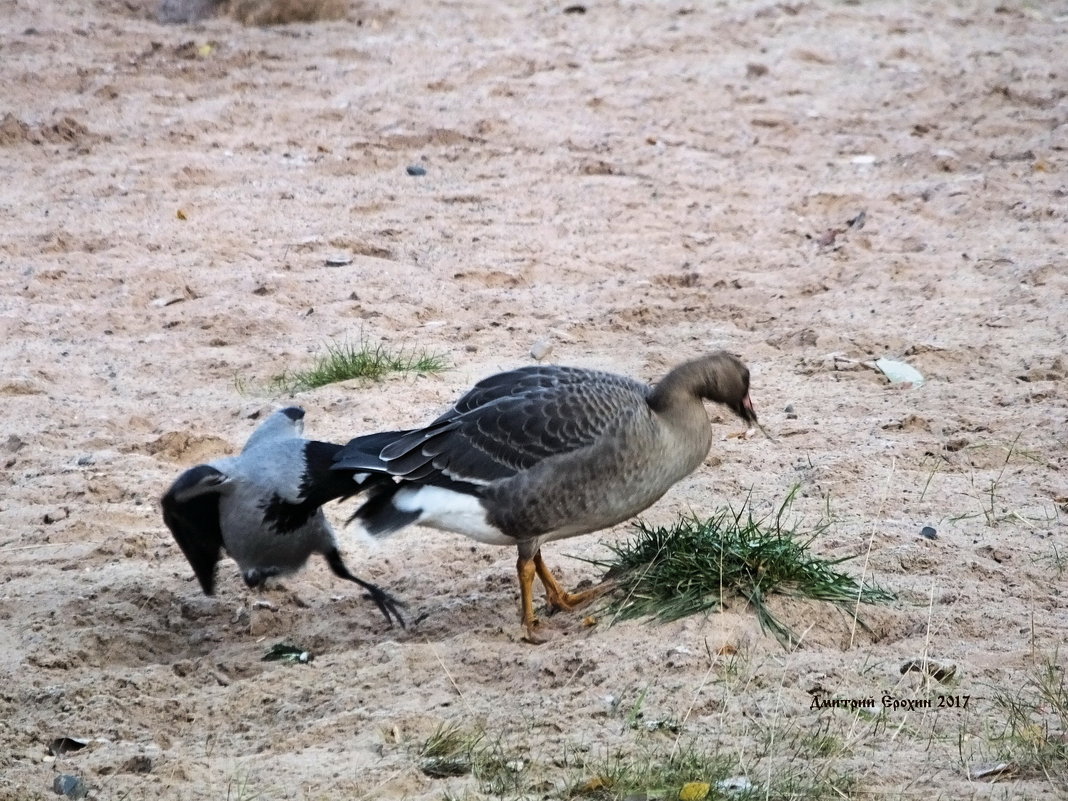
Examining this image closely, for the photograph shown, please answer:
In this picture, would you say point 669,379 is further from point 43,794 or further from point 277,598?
point 43,794

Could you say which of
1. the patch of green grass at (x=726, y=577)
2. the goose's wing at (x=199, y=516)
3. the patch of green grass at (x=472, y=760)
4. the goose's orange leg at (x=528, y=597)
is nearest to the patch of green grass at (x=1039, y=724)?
the patch of green grass at (x=726, y=577)

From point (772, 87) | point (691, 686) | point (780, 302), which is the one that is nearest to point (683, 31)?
point (772, 87)

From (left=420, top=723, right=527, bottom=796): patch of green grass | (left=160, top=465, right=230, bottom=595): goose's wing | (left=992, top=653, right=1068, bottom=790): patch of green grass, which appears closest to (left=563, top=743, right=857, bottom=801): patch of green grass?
(left=420, top=723, right=527, bottom=796): patch of green grass

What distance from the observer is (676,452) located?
15.4ft

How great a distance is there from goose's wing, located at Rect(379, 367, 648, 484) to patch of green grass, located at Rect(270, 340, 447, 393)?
1536 mm

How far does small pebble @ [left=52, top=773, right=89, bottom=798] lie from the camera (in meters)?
3.65

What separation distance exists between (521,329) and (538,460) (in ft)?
Answer: 7.92

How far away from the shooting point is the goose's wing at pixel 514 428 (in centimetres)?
459

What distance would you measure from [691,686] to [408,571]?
1.52 m

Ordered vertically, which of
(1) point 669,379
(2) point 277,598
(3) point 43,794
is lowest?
(2) point 277,598

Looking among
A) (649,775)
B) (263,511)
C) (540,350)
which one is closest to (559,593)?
(263,511)

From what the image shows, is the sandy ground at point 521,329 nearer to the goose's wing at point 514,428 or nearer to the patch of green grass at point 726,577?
the patch of green grass at point 726,577

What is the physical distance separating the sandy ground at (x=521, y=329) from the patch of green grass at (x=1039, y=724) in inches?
1.1

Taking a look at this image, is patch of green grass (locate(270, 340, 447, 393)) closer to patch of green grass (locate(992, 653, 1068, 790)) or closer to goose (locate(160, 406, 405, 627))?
goose (locate(160, 406, 405, 627))
